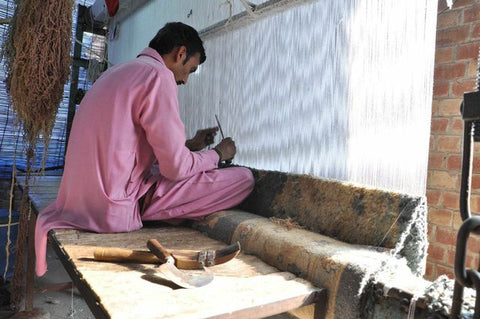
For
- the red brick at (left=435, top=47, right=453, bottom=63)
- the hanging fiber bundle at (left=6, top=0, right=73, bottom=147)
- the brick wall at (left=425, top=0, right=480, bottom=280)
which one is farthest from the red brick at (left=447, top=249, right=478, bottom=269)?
the hanging fiber bundle at (left=6, top=0, right=73, bottom=147)

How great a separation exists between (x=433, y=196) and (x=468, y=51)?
0.77 m

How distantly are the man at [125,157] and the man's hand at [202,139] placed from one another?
0.33 meters

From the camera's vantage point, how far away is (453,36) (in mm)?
2055

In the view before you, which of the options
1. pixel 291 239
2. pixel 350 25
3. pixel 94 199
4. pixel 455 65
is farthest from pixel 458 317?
pixel 455 65

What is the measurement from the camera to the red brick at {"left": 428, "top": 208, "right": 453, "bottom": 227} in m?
2.03

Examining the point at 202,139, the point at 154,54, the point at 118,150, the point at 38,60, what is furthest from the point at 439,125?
the point at 38,60

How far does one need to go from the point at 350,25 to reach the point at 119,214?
4.10 feet

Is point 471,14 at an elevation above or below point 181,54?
above

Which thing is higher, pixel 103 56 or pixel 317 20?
pixel 103 56

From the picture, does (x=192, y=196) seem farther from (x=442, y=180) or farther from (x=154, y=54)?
(x=442, y=180)

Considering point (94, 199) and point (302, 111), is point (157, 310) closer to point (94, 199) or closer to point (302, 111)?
point (94, 199)

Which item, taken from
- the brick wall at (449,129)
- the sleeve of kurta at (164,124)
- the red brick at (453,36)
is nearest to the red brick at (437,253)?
the brick wall at (449,129)

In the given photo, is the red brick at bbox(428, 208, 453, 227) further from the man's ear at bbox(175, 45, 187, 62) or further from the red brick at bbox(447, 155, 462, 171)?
the man's ear at bbox(175, 45, 187, 62)

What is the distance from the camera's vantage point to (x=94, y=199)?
1702 mm
